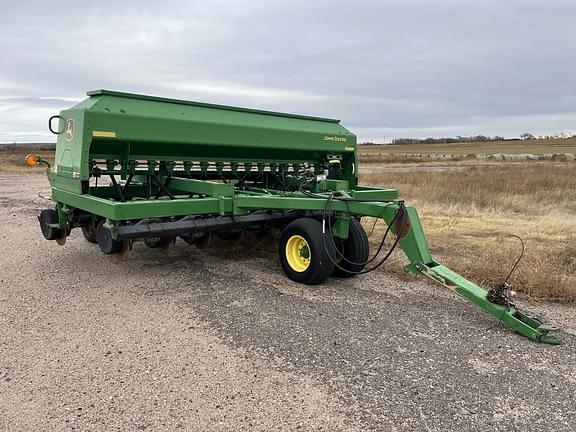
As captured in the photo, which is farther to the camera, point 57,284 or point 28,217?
point 28,217

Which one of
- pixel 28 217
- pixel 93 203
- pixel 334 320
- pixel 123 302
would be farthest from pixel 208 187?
pixel 28 217

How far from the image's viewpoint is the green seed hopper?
16.3 ft

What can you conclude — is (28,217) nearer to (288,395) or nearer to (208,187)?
(208,187)

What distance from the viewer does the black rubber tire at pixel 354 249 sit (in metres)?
5.57

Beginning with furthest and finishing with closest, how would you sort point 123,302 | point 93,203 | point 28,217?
point 28,217, point 93,203, point 123,302

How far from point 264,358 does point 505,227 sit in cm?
730

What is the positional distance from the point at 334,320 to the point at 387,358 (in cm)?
82

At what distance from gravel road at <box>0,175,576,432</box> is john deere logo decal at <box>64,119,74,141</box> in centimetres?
163

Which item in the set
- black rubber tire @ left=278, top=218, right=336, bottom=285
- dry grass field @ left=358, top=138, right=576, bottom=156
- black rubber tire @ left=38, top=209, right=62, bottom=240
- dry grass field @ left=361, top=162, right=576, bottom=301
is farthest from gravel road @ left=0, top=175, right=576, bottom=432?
dry grass field @ left=358, top=138, right=576, bottom=156

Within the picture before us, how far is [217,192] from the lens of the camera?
591 centimetres

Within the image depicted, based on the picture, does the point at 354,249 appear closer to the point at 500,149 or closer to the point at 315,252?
the point at 315,252

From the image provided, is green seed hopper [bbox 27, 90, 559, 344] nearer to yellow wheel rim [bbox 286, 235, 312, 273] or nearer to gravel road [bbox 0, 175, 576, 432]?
yellow wheel rim [bbox 286, 235, 312, 273]

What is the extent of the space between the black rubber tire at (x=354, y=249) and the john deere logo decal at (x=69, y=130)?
11.0 feet

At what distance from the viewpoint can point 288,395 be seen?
10.5 ft
